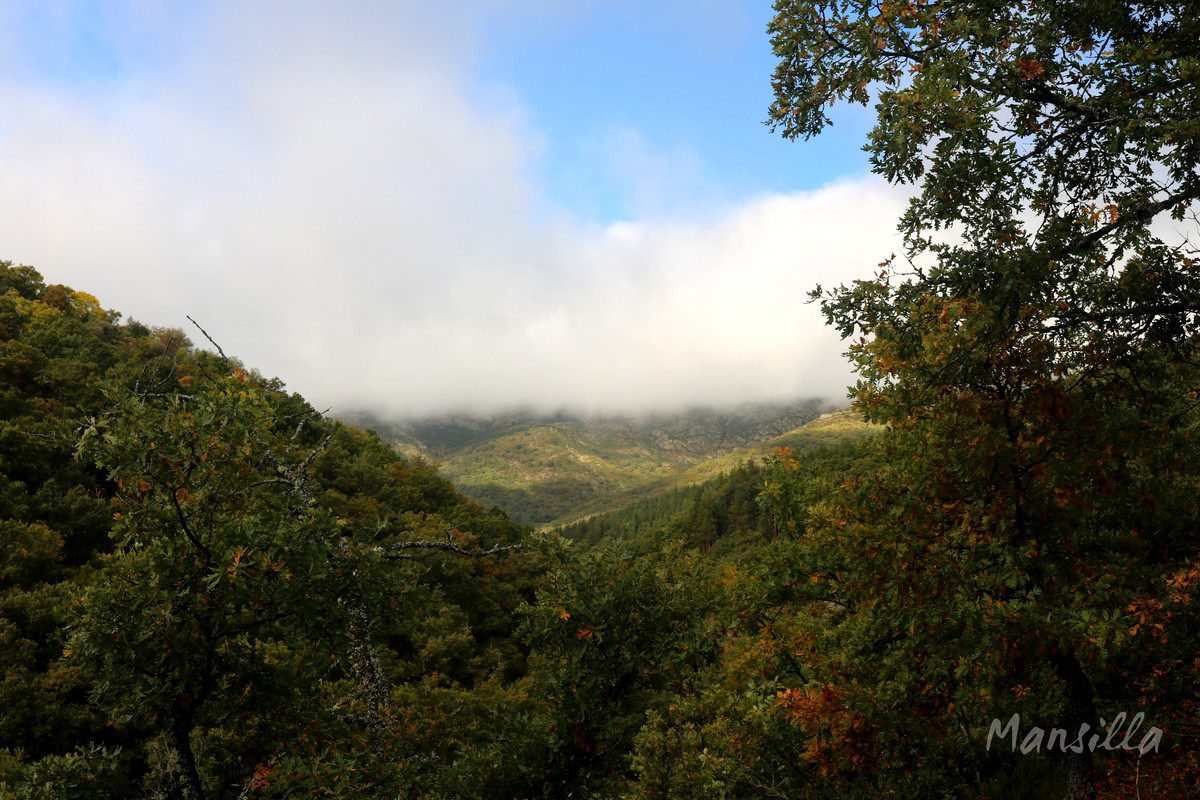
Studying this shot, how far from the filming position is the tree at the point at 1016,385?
6.03m

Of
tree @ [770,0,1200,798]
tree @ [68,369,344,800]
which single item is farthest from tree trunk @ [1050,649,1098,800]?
tree @ [68,369,344,800]

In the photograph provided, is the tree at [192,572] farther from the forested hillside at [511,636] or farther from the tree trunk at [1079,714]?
the tree trunk at [1079,714]

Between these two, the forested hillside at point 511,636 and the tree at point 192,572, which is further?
the forested hillside at point 511,636

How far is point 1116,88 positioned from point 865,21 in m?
2.77

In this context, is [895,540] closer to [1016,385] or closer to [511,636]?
[1016,385]

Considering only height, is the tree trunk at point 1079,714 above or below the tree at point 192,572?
below

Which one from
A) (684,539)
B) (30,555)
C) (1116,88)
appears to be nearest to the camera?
(1116,88)

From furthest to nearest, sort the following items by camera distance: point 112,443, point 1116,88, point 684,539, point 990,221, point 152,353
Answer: point 152,353, point 684,539, point 990,221, point 1116,88, point 112,443

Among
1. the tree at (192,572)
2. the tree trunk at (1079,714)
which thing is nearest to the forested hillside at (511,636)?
the tree at (192,572)

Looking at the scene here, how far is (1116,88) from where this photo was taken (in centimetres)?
597

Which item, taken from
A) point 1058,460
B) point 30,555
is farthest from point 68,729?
point 1058,460

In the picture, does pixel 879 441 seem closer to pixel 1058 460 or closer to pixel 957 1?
pixel 1058 460

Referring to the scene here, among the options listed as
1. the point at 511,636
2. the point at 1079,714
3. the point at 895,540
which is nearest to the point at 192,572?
the point at 511,636

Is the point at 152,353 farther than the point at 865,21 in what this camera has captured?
Yes
